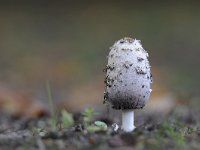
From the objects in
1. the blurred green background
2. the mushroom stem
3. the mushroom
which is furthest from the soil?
the blurred green background

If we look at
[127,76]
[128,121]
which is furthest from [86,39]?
[127,76]

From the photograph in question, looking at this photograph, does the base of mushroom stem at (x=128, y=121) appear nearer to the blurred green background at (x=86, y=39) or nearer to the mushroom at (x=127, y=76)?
the mushroom at (x=127, y=76)

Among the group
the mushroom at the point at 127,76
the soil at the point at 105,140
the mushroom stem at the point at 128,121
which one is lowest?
the soil at the point at 105,140

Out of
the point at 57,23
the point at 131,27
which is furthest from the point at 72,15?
the point at 131,27

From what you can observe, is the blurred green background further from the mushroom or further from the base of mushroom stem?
the mushroom

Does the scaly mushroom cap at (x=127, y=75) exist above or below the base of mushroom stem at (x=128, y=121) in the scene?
above

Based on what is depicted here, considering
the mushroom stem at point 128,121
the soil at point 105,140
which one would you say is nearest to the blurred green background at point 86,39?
the mushroom stem at point 128,121

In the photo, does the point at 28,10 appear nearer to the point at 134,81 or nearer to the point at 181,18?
the point at 181,18

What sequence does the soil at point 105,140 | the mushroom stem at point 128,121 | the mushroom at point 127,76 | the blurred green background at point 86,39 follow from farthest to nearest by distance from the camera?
the blurred green background at point 86,39 → the mushroom stem at point 128,121 → the mushroom at point 127,76 → the soil at point 105,140
